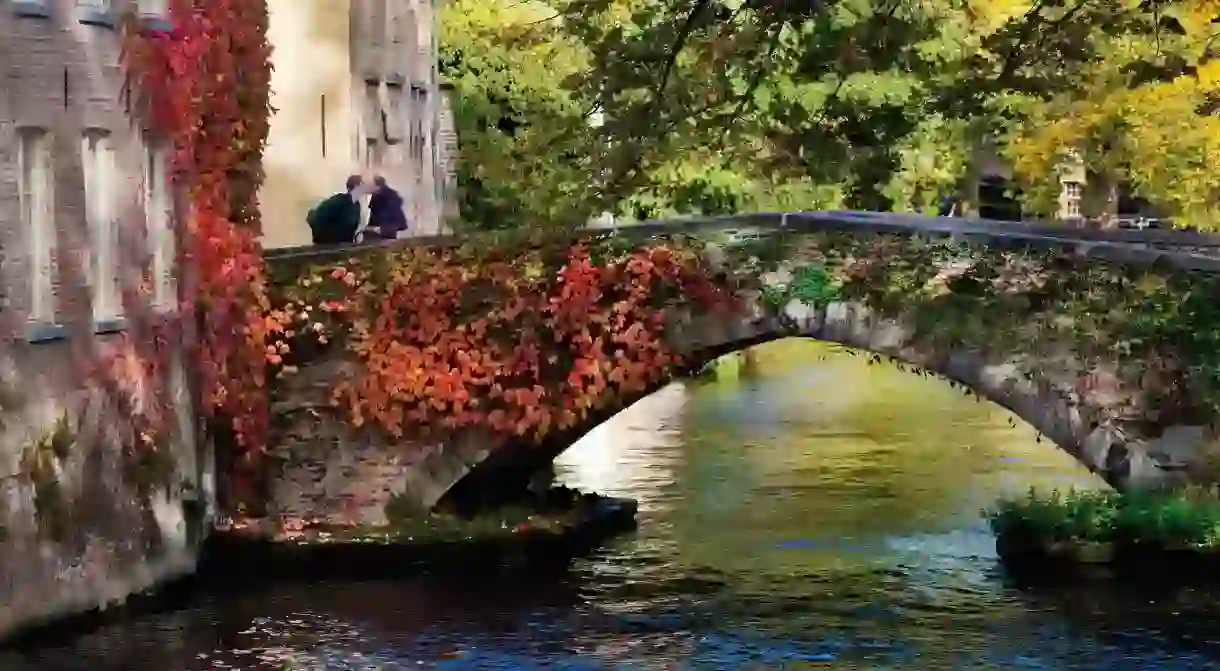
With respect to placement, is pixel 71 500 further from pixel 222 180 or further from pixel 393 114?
→ pixel 393 114

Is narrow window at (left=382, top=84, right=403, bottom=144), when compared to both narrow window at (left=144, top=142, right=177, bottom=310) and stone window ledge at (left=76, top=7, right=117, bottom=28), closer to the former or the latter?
narrow window at (left=144, top=142, right=177, bottom=310)

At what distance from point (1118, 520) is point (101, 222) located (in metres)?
7.59

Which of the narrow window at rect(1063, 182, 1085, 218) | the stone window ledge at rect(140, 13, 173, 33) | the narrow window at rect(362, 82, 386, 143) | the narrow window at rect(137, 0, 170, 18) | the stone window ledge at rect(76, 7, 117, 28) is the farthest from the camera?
the narrow window at rect(1063, 182, 1085, 218)

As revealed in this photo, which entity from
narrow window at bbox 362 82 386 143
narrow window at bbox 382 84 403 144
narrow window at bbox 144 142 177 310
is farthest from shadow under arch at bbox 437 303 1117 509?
narrow window at bbox 382 84 403 144

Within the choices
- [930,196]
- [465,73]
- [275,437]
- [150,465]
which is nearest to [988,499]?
[275,437]

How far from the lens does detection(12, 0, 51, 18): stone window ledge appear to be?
598 inches

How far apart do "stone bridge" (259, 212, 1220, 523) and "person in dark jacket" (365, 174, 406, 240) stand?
276cm

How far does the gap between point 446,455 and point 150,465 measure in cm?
270

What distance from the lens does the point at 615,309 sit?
722 inches

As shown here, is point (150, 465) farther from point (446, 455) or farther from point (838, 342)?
point (838, 342)

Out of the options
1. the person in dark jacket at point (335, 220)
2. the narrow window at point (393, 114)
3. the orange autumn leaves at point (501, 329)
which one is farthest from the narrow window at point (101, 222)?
Answer: the narrow window at point (393, 114)

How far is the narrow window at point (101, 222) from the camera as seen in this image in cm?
1638

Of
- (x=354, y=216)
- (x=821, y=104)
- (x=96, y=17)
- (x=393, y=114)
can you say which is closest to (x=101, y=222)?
(x=96, y=17)

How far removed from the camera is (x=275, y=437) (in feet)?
62.1
